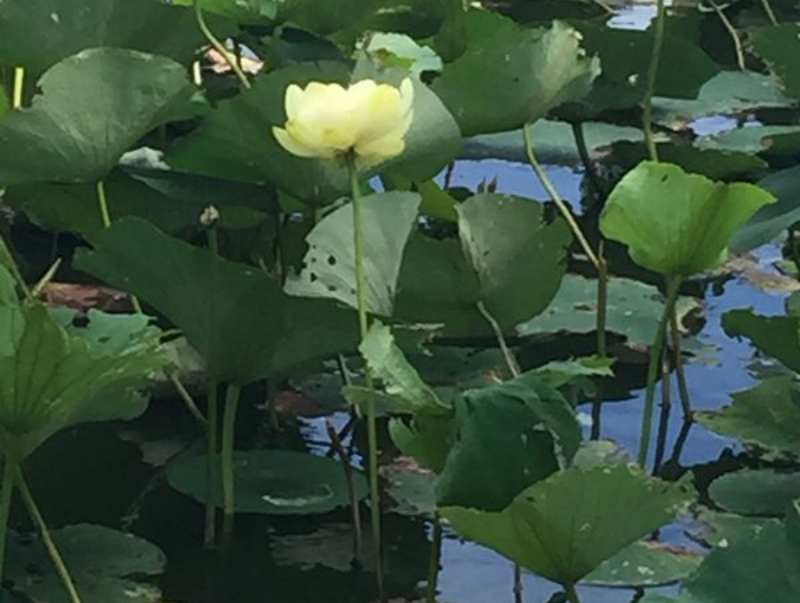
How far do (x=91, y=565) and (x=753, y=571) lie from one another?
0.42 metres

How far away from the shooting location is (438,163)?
1095 mm

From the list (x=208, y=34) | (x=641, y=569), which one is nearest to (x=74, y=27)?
(x=208, y=34)

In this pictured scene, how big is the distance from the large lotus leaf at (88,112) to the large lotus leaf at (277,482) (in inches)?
8.2

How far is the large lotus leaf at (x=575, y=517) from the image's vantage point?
2.43ft

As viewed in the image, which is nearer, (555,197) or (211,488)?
(211,488)

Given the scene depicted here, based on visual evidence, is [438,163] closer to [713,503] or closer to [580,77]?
[580,77]

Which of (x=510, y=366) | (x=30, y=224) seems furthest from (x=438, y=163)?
(x=30, y=224)

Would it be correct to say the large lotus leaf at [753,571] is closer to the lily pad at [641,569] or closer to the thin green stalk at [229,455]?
the lily pad at [641,569]

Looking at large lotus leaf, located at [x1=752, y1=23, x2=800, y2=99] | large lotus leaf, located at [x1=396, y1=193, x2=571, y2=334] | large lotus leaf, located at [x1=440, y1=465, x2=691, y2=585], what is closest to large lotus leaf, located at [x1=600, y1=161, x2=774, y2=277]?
large lotus leaf, located at [x1=396, y1=193, x2=571, y2=334]

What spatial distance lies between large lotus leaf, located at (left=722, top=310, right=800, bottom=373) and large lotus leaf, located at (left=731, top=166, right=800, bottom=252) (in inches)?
3.9

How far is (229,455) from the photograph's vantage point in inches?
41.1

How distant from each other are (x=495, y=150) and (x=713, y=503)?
2.48ft

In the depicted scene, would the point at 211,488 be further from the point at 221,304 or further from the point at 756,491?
the point at 756,491

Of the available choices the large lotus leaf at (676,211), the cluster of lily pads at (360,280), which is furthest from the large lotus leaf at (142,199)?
the large lotus leaf at (676,211)
